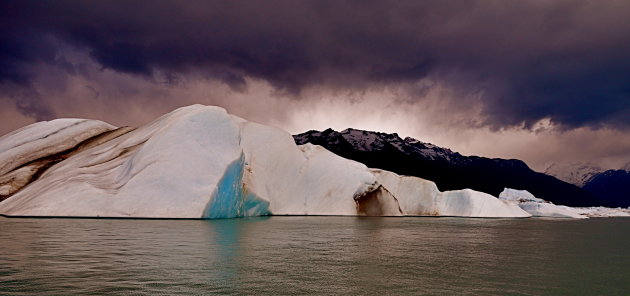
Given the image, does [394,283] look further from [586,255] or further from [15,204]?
[15,204]

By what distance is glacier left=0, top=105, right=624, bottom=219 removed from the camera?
26656 millimetres

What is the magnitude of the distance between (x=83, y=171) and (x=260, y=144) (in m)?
19.0

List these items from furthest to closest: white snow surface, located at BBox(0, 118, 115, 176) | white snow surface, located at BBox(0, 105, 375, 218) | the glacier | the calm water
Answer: white snow surface, located at BBox(0, 118, 115, 176), the glacier, white snow surface, located at BBox(0, 105, 375, 218), the calm water

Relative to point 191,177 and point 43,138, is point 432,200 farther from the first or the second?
point 43,138

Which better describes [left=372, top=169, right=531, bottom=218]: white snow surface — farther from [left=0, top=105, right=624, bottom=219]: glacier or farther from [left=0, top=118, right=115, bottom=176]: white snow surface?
[left=0, top=118, right=115, bottom=176]: white snow surface

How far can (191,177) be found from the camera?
92.1 feet

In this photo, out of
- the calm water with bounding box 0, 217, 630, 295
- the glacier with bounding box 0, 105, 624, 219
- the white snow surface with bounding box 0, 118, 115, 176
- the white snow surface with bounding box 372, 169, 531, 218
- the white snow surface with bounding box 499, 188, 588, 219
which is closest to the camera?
the calm water with bounding box 0, 217, 630, 295

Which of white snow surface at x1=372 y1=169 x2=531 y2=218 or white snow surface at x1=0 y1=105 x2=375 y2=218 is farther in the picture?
white snow surface at x1=372 y1=169 x2=531 y2=218

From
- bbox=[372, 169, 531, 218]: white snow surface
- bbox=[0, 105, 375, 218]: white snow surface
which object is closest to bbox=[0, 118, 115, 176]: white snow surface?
bbox=[0, 105, 375, 218]: white snow surface

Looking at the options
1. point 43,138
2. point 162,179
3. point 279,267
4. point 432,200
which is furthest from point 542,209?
point 279,267

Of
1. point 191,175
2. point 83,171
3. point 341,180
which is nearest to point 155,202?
point 191,175

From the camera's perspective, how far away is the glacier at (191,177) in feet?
87.5

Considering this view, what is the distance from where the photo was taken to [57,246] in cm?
1318


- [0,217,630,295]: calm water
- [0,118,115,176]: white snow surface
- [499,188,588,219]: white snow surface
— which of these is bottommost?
[0,217,630,295]: calm water
